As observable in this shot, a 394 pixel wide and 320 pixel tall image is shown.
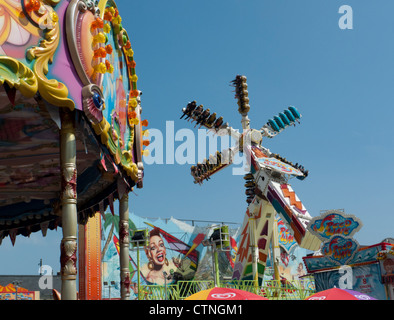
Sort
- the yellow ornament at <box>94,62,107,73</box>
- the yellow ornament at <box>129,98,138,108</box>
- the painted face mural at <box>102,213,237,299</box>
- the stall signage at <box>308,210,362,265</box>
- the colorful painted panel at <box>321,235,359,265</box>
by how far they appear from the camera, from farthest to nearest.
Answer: the painted face mural at <box>102,213,237,299</box>, the stall signage at <box>308,210,362,265</box>, the colorful painted panel at <box>321,235,359,265</box>, the yellow ornament at <box>129,98,138,108</box>, the yellow ornament at <box>94,62,107,73</box>

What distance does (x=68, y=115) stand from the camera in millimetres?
9125

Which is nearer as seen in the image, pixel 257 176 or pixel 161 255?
pixel 257 176

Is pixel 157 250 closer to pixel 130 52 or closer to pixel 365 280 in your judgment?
pixel 365 280

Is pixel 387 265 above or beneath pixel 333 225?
beneath

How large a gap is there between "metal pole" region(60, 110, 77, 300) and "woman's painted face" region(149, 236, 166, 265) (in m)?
25.7

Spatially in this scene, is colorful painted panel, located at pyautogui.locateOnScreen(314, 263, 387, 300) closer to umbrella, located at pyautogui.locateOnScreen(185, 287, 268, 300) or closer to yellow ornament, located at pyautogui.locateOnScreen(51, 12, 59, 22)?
umbrella, located at pyautogui.locateOnScreen(185, 287, 268, 300)

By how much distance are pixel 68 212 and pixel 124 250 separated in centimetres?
426

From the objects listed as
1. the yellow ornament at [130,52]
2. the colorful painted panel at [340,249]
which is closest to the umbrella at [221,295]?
the yellow ornament at [130,52]

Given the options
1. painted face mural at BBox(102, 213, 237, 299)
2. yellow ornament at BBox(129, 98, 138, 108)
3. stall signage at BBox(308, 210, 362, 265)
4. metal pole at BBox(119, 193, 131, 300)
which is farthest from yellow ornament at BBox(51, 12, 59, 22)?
painted face mural at BBox(102, 213, 237, 299)

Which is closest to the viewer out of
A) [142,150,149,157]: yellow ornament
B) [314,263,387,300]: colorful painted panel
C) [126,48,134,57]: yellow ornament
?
[126,48,134,57]: yellow ornament

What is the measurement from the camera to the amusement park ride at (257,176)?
949 inches

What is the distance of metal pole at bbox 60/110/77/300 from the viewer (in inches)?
343

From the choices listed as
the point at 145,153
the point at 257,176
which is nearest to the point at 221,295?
the point at 145,153
